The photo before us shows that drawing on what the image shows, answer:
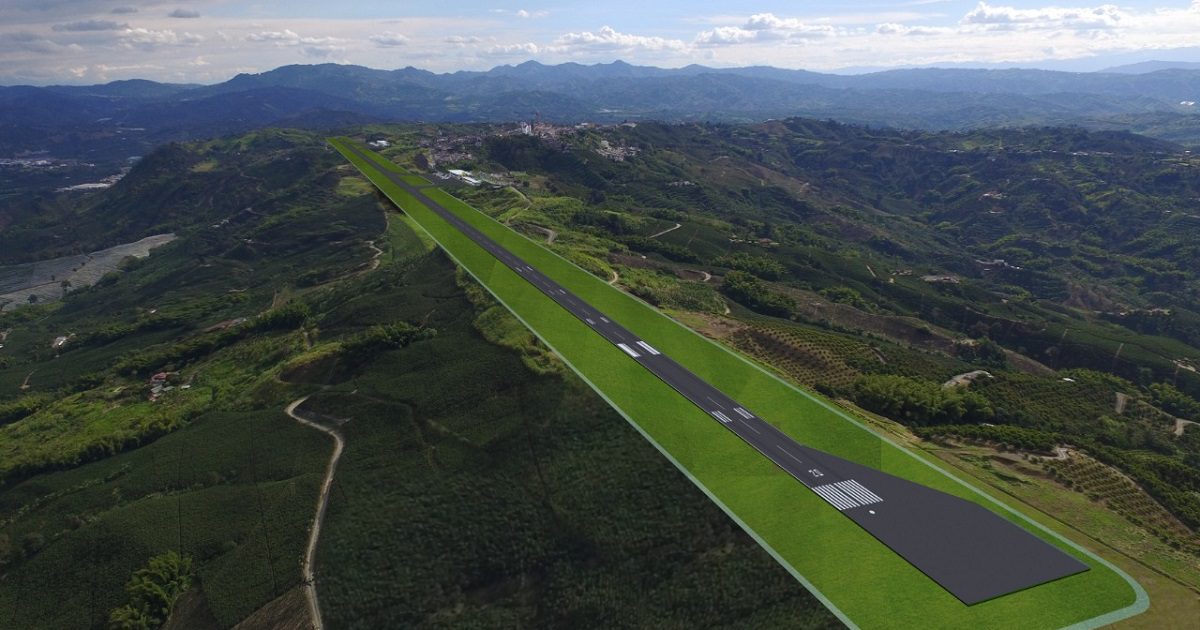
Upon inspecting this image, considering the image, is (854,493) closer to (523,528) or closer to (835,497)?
(835,497)

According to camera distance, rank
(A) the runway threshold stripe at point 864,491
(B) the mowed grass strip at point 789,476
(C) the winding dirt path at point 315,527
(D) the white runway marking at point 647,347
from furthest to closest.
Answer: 1. (D) the white runway marking at point 647,347
2. (C) the winding dirt path at point 315,527
3. (A) the runway threshold stripe at point 864,491
4. (B) the mowed grass strip at point 789,476

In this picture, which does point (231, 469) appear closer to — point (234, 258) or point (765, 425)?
point (765, 425)

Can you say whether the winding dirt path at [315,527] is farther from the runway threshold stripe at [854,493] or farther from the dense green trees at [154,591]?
the runway threshold stripe at [854,493]

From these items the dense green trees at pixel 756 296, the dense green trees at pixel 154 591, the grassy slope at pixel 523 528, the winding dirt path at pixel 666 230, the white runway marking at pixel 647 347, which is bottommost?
the dense green trees at pixel 154 591

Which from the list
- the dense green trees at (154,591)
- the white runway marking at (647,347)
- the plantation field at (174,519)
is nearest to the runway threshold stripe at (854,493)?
the white runway marking at (647,347)

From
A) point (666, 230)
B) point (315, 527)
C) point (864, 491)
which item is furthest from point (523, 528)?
point (666, 230)

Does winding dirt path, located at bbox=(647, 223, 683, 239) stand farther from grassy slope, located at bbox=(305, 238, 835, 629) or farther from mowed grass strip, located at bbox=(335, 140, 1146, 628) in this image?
grassy slope, located at bbox=(305, 238, 835, 629)
